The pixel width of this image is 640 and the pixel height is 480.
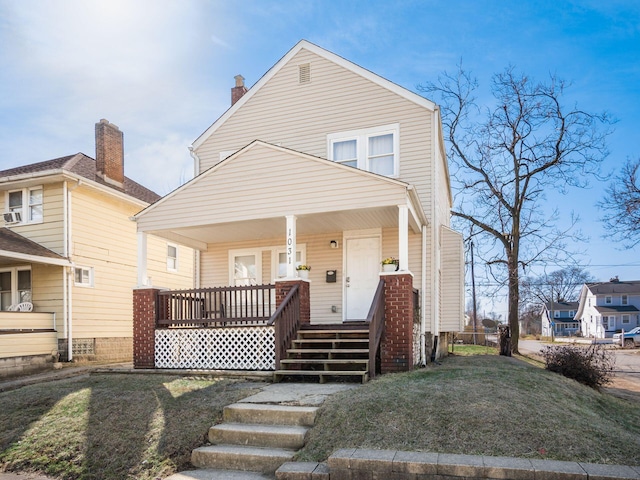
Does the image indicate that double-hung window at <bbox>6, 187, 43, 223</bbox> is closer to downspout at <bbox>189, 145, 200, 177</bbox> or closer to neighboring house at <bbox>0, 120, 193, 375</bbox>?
neighboring house at <bbox>0, 120, 193, 375</bbox>

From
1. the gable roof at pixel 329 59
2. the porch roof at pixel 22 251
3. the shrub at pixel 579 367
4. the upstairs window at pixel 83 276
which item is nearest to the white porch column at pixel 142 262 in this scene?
the gable roof at pixel 329 59

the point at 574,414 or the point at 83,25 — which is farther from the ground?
the point at 83,25

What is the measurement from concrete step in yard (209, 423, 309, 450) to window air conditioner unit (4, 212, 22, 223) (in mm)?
12513

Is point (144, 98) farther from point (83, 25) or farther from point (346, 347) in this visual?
point (346, 347)

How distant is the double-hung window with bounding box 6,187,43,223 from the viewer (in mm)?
14414

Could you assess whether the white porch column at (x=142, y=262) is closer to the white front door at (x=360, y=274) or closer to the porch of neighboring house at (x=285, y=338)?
the porch of neighboring house at (x=285, y=338)

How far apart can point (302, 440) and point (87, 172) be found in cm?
1381

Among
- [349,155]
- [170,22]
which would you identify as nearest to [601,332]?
[349,155]

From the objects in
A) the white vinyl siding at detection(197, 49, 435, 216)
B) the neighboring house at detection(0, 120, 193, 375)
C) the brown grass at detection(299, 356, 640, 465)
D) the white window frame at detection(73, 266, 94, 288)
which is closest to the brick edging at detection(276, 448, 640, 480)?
the brown grass at detection(299, 356, 640, 465)

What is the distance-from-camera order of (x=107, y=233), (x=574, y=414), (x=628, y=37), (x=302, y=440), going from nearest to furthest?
(x=302, y=440) < (x=574, y=414) < (x=628, y=37) < (x=107, y=233)

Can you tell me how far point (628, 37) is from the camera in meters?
14.5

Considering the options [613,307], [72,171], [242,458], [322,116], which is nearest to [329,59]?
[322,116]

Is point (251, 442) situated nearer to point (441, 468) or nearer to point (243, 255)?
point (441, 468)

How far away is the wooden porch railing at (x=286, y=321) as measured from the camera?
845 cm
